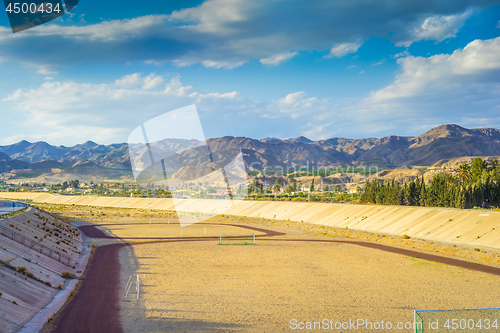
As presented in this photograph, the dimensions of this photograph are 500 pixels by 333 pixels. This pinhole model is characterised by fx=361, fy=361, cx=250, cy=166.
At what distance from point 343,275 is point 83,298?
1526 centimetres

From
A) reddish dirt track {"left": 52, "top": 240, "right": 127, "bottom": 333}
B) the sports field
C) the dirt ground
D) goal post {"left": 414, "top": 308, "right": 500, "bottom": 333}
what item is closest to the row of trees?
the sports field

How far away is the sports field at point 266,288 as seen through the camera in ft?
48.8

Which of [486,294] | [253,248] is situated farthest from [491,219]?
[253,248]

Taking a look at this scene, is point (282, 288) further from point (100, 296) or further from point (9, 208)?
point (9, 208)

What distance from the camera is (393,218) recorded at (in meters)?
47.2

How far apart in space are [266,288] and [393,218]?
32.4 m

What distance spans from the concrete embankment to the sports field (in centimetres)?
812

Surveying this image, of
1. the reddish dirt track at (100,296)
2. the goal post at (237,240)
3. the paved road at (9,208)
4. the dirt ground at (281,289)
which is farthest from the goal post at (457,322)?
the paved road at (9,208)

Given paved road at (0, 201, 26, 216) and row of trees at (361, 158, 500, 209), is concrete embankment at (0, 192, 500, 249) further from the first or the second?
paved road at (0, 201, 26, 216)

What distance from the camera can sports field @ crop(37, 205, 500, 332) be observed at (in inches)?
586

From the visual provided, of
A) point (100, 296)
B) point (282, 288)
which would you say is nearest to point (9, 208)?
point (100, 296)

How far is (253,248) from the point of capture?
113ft

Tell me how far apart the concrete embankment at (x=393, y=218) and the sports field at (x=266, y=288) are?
320 inches

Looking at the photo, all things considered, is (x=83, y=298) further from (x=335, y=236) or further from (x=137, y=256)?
(x=335, y=236)
